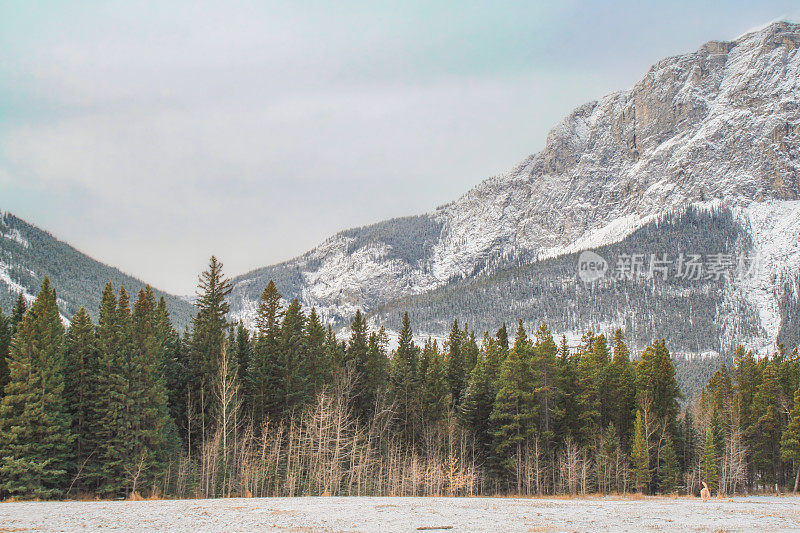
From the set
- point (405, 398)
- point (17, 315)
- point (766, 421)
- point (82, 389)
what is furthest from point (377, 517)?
point (766, 421)

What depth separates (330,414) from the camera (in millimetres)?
51844

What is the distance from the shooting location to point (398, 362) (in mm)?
71875

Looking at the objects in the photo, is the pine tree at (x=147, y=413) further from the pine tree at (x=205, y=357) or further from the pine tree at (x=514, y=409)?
the pine tree at (x=514, y=409)

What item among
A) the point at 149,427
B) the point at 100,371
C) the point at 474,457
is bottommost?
the point at 474,457

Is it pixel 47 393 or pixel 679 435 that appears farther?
pixel 679 435

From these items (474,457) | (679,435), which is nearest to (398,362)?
(474,457)

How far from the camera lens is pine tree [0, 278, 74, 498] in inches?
1527

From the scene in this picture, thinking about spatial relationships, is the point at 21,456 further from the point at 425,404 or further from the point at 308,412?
the point at 425,404

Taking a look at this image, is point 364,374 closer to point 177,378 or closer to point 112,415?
point 177,378

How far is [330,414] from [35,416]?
2066cm

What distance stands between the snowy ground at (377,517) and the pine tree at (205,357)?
910 inches

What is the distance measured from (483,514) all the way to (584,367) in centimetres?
3927

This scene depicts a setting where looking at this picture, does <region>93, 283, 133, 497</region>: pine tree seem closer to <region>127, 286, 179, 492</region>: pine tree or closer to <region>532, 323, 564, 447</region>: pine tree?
<region>127, 286, 179, 492</region>: pine tree

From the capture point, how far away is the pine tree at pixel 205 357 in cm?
5338
